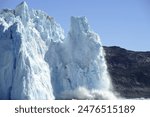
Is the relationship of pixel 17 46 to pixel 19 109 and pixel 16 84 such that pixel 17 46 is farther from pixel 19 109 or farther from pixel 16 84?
pixel 19 109

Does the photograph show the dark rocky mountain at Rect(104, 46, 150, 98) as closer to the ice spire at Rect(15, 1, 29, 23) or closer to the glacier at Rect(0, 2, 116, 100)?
the glacier at Rect(0, 2, 116, 100)

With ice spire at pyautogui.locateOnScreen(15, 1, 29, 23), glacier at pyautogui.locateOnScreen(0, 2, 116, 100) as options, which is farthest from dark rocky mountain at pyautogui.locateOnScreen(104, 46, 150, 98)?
ice spire at pyautogui.locateOnScreen(15, 1, 29, 23)

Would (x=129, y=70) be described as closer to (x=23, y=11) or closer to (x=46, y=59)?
(x=46, y=59)

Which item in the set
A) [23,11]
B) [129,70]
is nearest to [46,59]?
[23,11]

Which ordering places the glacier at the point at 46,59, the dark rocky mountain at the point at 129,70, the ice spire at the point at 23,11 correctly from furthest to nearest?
Answer: the dark rocky mountain at the point at 129,70, the ice spire at the point at 23,11, the glacier at the point at 46,59

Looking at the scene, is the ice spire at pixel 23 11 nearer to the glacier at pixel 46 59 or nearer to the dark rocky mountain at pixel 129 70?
the glacier at pixel 46 59

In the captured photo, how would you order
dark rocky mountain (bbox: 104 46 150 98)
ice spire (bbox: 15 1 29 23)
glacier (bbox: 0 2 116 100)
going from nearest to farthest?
1. glacier (bbox: 0 2 116 100)
2. ice spire (bbox: 15 1 29 23)
3. dark rocky mountain (bbox: 104 46 150 98)

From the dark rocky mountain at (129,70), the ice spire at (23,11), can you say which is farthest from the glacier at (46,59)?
the dark rocky mountain at (129,70)
